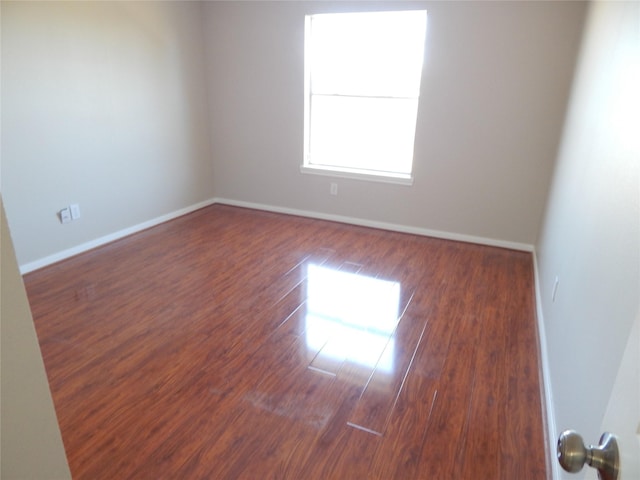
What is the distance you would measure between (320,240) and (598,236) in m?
2.64

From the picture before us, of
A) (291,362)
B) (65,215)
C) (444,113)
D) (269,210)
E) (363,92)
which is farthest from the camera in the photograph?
(269,210)

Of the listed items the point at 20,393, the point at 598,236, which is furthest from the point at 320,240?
the point at 20,393

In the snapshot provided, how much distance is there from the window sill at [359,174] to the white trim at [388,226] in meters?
0.43

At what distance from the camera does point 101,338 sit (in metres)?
2.35

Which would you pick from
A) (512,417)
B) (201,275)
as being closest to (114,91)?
(201,275)

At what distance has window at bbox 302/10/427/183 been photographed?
380 cm

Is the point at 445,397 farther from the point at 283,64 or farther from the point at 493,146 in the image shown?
the point at 283,64

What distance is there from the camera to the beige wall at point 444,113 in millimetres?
3318

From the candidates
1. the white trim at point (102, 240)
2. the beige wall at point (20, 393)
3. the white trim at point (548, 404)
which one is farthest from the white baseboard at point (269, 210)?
the beige wall at point (20, 393)

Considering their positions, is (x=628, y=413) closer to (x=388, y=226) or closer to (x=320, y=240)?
(x=320, y=240)

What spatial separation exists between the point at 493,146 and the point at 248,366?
2.79 meters

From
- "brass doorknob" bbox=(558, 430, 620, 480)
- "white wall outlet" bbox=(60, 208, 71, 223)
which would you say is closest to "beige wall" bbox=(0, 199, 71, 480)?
"brass doorknob" bbox=(558, 430, 620, 480)

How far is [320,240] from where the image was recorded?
12.9 ft

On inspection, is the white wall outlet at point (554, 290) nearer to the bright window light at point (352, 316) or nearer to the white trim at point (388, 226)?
→ the bright window light at point (352, 316)
